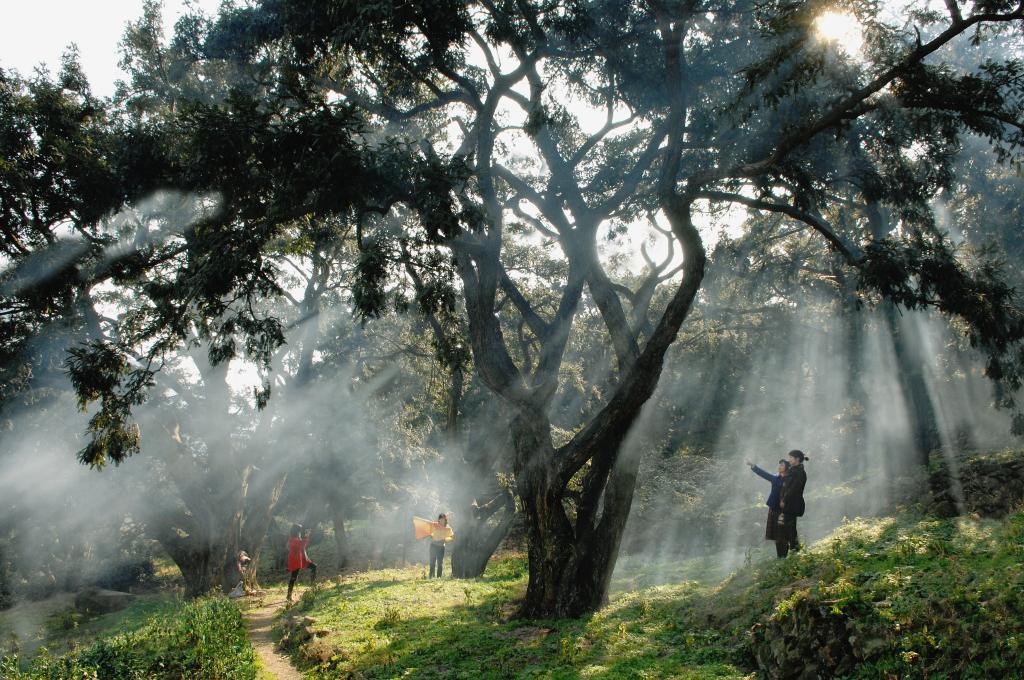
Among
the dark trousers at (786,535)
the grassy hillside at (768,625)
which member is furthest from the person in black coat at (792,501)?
the grassy hillside at (768,625)

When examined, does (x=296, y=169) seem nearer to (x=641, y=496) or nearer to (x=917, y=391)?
(x=641, y=496)

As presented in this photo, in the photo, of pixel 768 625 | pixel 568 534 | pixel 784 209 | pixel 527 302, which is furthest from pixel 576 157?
pixel 768 625

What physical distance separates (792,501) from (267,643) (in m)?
10.4

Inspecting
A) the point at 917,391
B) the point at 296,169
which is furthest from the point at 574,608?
the point at 917,391

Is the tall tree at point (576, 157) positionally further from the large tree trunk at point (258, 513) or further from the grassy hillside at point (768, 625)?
the large tree trunk at point (258, 513)

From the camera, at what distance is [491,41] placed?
12117 mm

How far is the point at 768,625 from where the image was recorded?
7.15 meters

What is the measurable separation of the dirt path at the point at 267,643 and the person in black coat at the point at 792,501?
8305 mm

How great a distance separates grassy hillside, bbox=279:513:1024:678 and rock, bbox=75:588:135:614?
1581 cm

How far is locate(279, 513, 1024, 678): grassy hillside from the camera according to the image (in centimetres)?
573

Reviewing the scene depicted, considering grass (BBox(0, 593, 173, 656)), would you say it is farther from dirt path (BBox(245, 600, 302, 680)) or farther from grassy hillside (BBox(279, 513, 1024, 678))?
grassy hillside (BBox(279, 513, 1024, 678))

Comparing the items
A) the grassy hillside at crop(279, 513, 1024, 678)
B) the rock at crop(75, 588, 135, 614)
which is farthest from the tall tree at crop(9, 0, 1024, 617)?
the rock at crop(75, 588, 135, 614)

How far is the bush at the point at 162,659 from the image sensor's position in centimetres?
788

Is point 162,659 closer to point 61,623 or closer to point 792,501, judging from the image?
point 792,501
